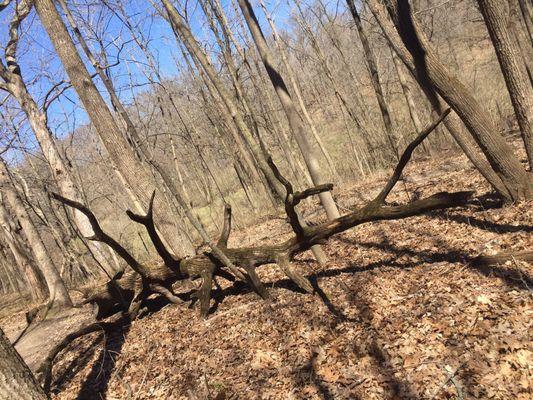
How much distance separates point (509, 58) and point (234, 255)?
485 centimetres

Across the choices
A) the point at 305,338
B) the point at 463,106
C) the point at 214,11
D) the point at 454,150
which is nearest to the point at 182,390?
the point at 305,338

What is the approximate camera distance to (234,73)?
Result: 1330 cm

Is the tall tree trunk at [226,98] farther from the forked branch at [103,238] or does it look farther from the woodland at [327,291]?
the forked branch at [103,238]

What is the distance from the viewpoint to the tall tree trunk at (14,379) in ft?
8.41

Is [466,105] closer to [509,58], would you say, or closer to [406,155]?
[509,58]

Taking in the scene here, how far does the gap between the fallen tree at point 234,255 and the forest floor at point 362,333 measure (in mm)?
374

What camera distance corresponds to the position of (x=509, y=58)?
525 centimetres

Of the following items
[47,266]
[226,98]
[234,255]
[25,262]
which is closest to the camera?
[234,255]

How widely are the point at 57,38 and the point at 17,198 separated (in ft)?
15.5

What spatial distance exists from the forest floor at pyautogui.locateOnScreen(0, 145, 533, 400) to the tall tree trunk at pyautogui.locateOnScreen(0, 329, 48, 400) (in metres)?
1.87

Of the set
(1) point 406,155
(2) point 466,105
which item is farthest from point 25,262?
(2) point 466,105

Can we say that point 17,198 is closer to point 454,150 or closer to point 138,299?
point 138,299

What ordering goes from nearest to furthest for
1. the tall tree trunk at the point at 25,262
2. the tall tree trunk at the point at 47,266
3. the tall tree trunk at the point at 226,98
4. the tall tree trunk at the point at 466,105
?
1. the tall tree trunk at the point at 466,105
2. the tall tree trunk at the point at 226,98
3. the tall tree trunk at the point at 47,266
4. the tall tree trunk at the point at 25,262

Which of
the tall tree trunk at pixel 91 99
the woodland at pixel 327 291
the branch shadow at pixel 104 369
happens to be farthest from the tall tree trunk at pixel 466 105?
the branch shadow at pixel 104 369
